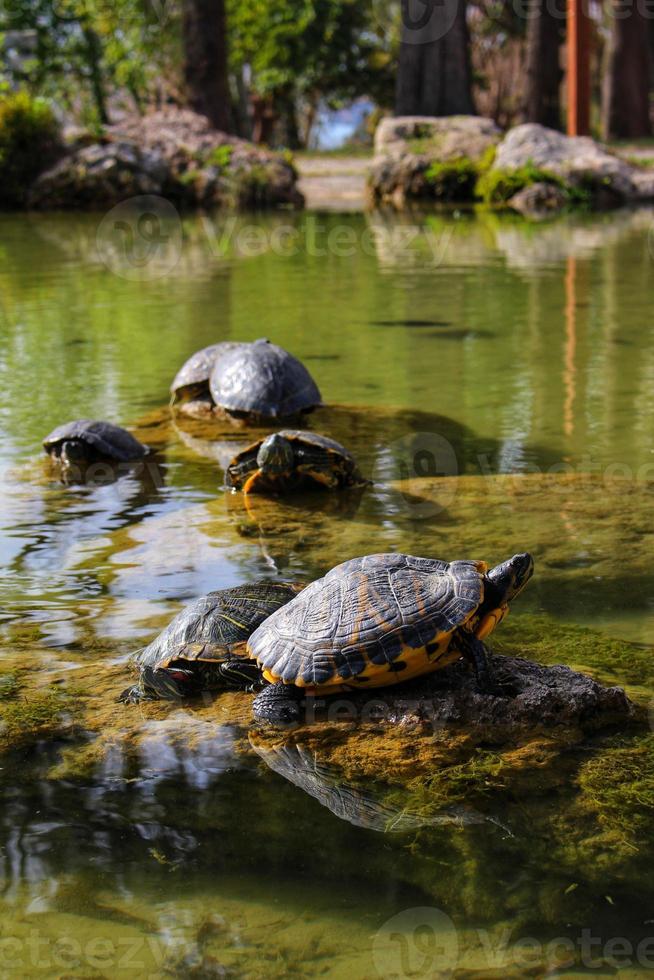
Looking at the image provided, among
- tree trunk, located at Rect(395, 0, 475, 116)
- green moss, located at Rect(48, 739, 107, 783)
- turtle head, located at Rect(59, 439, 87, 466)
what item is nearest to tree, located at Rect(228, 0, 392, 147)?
tree trunk, located at Rect(395, 0, 475, 116)

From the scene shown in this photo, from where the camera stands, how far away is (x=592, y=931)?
9.20 feet

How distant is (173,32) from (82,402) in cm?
2926

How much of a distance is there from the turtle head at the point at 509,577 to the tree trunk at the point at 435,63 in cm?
2734

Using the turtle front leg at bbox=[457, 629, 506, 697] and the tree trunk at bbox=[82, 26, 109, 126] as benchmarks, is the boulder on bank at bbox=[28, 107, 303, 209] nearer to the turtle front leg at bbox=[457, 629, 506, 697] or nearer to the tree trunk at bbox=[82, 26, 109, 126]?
the tree trunk at bbox=[82, 26, 109, 126]

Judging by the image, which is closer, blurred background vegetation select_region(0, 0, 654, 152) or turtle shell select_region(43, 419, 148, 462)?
turtle shell select_region(43, 419, 148, 462)

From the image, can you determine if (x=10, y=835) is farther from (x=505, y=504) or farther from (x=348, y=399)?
(x=348, y=399)

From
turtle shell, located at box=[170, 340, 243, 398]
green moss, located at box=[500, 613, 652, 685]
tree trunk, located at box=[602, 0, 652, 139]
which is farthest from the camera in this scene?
tree trunk, located at box=[602, 0, 652, 139]

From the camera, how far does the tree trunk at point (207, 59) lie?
28.0m

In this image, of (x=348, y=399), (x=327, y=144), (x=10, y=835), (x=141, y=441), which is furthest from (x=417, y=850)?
(x=327, y=144)

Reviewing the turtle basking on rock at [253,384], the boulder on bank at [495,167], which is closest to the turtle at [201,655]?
the turtle basking on rock at [253,384]

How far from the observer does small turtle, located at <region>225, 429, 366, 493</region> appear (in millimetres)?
6453

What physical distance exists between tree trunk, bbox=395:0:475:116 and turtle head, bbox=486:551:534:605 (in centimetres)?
2734

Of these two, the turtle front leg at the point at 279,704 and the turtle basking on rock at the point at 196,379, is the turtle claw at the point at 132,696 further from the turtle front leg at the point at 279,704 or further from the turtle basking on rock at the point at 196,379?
the turtle basking on rock at the point at 196,379

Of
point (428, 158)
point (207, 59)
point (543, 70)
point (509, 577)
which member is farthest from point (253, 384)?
point (543, 70)
